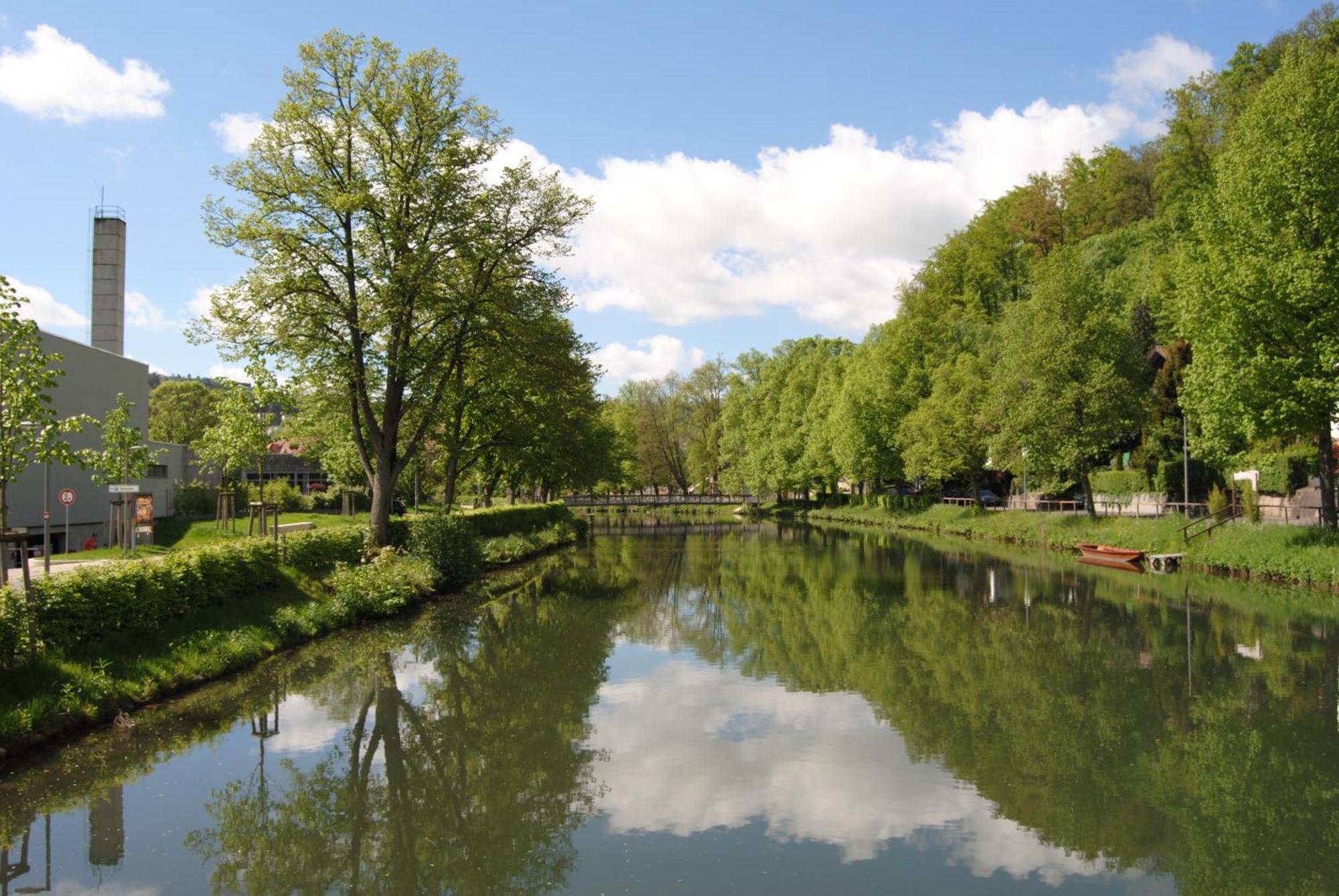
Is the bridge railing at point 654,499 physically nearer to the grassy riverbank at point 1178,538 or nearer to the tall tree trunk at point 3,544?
the grassy riverbank at point 1178,538

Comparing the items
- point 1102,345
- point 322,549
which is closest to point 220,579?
point 322,549

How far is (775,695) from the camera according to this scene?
14383 mm

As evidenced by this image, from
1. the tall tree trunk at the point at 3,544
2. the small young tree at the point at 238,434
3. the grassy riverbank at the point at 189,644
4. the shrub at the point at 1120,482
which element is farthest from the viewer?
the shrub at the point at 1120,482

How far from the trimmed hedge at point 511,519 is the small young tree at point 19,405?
60.3 feet

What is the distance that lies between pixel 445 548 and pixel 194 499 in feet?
80.2

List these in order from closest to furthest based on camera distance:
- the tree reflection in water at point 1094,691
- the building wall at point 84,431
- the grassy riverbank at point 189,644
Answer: the tree reflection in water at point 1094,691 → the grassy riverbank at point 189,644 → the building wall at point 84,431

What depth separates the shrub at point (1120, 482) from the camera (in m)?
44.0

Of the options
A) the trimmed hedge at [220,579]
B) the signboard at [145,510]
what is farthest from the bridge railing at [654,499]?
the trimmed hedge at [220,579]

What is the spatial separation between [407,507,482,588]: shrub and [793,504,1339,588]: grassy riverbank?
22.9m

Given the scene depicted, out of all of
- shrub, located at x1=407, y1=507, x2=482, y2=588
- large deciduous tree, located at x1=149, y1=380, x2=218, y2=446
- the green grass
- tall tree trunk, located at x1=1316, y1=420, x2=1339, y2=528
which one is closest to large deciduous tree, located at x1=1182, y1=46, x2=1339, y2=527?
tall tree trunk, located at x1=1316, y1=420, x2=1339, y2=528

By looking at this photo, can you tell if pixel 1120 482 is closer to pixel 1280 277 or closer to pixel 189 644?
pixel 1280 277

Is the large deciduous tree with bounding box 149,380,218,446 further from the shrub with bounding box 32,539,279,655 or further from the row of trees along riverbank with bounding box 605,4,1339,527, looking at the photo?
the shrub with bounding box 32,539,279,655

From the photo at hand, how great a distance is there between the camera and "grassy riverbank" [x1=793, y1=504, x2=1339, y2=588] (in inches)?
989

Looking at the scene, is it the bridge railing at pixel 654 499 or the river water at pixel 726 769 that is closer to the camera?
the river water at pixel 726 769
